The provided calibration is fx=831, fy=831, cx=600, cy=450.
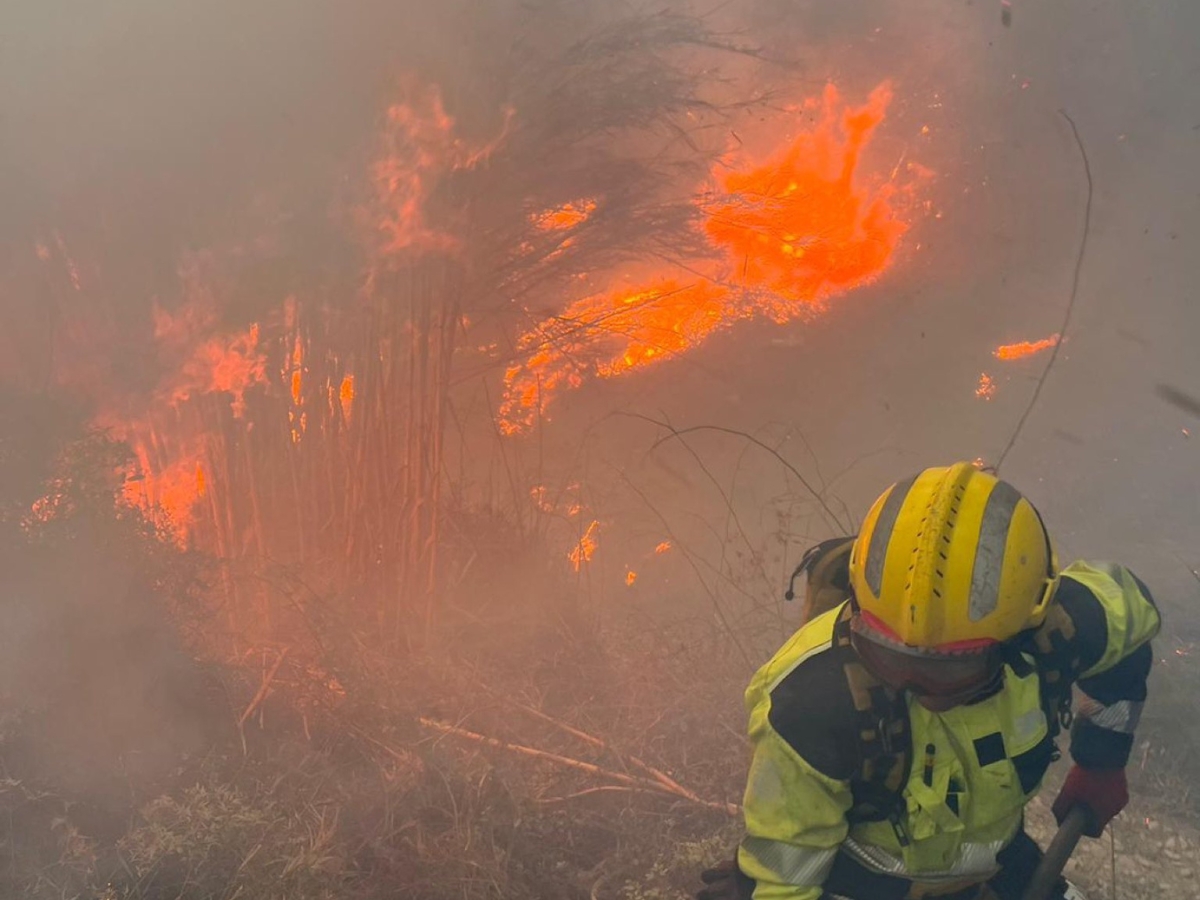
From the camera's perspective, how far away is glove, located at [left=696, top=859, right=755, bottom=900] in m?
1.82

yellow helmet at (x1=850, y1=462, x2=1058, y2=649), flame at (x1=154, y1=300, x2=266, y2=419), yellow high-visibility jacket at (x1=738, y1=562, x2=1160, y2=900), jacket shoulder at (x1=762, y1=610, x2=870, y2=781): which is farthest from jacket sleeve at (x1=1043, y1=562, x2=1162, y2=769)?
flame at (x1=154, y1=300, x2=266, y2=419)

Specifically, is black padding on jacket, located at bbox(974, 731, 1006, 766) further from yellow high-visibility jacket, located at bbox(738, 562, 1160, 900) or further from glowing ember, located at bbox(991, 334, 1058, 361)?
glowing ember, located at bbox(991, 334, 1058, 361)

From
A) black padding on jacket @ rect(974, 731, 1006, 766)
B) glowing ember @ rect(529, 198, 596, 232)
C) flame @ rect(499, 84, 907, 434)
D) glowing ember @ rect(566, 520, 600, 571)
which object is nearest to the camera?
black padding on jacket @ rect(974, 731, 1006, 766)

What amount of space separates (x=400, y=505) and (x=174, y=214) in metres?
2.38

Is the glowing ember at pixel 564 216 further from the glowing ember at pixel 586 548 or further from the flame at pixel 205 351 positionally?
the glowing ember at pixel 586 548

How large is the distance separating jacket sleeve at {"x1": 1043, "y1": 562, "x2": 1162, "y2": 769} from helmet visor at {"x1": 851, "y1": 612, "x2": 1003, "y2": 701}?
34 cm

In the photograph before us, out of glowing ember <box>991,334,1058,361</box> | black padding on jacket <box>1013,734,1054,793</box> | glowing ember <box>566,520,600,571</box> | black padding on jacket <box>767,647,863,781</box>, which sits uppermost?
black padding on jacket <box>767,647,863,781</box>

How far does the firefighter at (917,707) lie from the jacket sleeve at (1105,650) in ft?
0.04

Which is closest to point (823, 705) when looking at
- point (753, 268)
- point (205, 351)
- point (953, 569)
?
point (953, 569)

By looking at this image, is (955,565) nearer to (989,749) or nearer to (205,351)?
(989,749)

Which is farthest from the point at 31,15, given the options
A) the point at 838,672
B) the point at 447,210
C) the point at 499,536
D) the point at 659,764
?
the point at 838,672

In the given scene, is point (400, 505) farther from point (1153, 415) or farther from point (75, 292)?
point (1153, 415)

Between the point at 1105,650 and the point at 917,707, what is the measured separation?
0.58 meters

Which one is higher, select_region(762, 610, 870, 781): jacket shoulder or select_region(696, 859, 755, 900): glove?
select_region(762, 610, 870, 781): jacket shoulder
